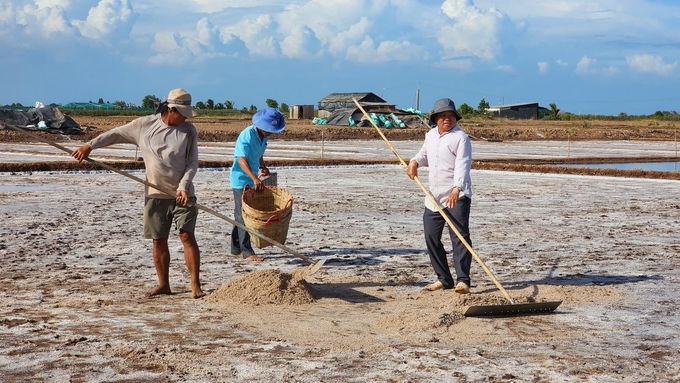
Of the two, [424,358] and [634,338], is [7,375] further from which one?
[634,338]

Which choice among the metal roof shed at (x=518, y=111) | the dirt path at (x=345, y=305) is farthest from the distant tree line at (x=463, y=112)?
the dirt path at (x=345, y=305)

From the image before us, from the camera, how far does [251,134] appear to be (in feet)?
24.8

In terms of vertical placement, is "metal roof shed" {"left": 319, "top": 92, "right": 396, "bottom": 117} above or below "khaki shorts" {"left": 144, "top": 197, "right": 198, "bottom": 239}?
above

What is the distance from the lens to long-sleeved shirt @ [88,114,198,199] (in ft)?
19.6

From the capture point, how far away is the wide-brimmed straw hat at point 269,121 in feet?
24.5

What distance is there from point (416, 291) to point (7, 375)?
3388 mm

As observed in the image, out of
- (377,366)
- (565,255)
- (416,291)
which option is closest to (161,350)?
(377,366)

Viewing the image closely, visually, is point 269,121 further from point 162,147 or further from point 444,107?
point 444,107

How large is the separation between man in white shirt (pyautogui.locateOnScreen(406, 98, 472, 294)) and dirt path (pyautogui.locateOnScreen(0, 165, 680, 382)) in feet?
0.81

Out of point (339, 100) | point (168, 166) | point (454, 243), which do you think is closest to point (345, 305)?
point (454, 243)

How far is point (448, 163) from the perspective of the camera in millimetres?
6406

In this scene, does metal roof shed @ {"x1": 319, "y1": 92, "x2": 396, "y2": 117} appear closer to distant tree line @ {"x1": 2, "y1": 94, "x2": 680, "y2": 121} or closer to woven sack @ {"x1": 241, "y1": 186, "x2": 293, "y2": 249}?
distant tree line @ {"x1": 2, "y1": 94, "x2": 680, "y2": 121}

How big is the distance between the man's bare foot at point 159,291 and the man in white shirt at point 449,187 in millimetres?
2123

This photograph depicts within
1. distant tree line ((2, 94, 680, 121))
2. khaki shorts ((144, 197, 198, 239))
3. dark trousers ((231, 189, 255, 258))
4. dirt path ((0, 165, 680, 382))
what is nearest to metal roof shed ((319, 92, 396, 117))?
distant tree line ((2, 94, 680, 121))
